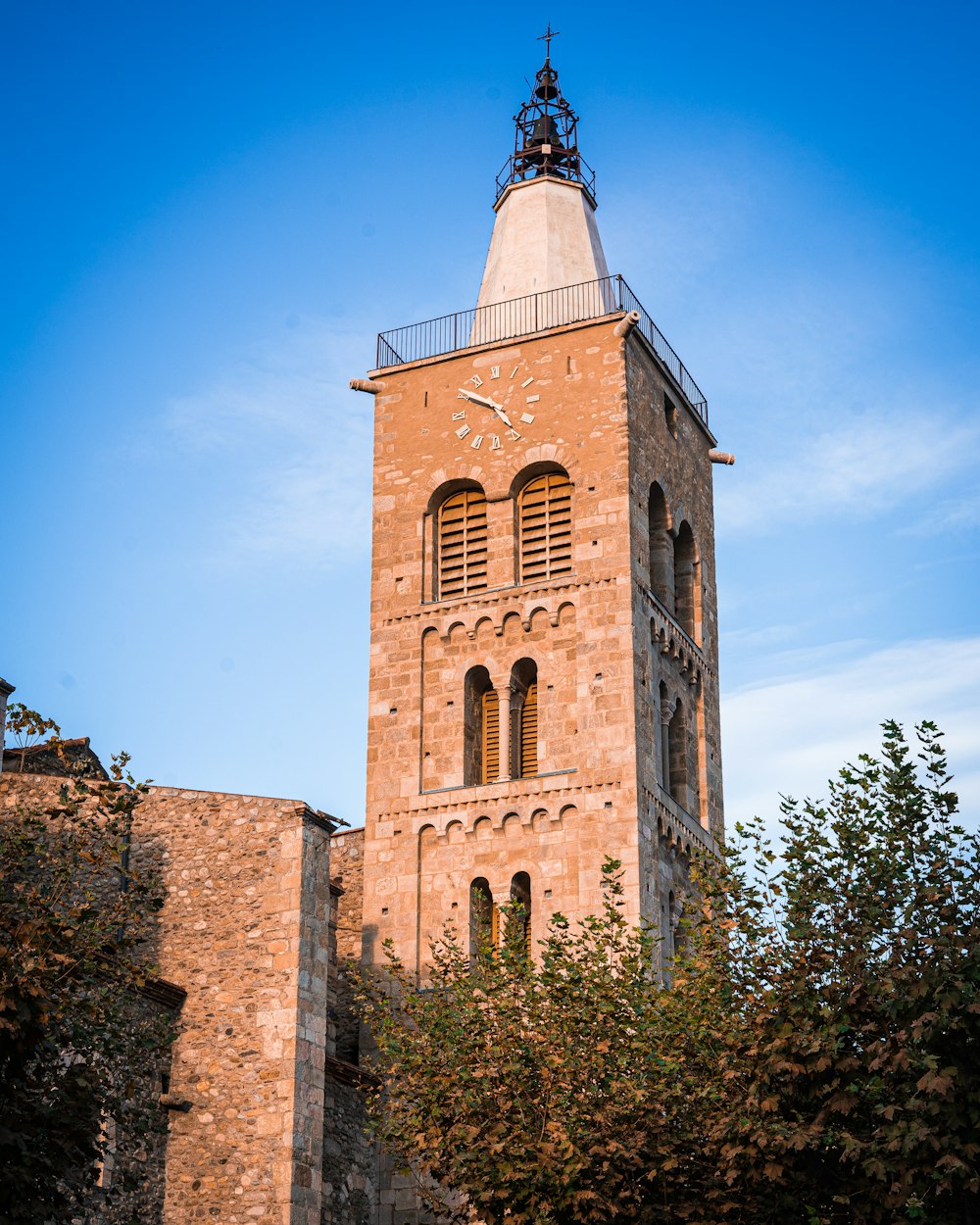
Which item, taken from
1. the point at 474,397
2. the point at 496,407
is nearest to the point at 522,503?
the point at 496,407

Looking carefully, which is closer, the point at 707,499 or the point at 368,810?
the point at 368,810

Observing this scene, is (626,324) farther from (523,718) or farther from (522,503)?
(523,718)

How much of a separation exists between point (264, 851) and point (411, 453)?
13044 millimetres

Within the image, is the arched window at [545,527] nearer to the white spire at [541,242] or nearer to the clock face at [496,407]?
the clock face at [496,407]

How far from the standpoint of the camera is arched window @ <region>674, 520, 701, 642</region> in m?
40.2

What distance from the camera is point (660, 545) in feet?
128

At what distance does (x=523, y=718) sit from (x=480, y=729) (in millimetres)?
906

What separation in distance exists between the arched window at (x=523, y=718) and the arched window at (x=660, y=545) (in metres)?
3.29

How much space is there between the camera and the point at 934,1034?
64.7 ft

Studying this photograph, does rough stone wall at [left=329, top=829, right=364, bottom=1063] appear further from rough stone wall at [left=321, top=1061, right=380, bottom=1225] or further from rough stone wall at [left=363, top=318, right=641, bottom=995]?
rough stone wall at [left=321, top=1061, right=380, bottom=1225]

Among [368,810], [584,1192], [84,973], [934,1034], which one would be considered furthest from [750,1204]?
[368,810]

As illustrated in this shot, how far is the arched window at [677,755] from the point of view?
125ft

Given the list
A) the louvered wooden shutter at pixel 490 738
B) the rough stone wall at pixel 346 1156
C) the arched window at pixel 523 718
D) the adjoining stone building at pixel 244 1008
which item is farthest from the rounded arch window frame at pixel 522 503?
the rough stone wall at pixel 346 1156

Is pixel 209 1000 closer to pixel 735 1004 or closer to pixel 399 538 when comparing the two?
pixel 735 1004
